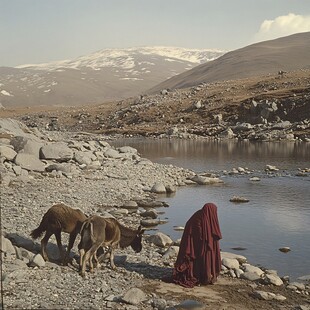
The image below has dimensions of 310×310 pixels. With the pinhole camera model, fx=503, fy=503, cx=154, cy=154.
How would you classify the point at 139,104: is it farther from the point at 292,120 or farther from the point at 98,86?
the point at 98,86

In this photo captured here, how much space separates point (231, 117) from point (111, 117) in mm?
19972

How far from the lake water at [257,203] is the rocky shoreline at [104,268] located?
3.17ft

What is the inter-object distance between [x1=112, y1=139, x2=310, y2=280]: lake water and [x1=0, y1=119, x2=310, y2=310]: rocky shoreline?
3.17 ft

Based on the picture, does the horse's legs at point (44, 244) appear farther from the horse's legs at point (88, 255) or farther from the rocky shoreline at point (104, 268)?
the horse's legs at point (88, 255)

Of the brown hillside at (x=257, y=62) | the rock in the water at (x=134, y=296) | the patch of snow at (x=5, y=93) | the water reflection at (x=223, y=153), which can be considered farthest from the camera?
the patch of snow at (x=5, y=93)

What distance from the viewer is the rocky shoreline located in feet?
28.2

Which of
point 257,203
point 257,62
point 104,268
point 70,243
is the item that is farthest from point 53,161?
point 257,62

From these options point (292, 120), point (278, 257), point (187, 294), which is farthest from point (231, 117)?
point (187, 294)

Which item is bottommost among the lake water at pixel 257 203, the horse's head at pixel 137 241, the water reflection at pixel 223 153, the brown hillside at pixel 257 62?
the lake water at pixel 257 203

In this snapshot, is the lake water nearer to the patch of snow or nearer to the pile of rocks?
the pile of rocks

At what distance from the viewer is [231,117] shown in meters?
54.9

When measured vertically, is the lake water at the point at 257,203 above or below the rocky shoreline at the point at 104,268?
below

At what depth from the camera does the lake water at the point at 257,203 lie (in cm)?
1330

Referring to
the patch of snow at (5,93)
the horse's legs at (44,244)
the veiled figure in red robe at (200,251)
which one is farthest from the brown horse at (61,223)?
the patch of snow at (5,93)
